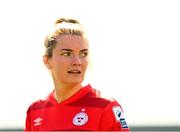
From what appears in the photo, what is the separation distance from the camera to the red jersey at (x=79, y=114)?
2.58 m

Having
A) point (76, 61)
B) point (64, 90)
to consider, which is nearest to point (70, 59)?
point (76, 61)

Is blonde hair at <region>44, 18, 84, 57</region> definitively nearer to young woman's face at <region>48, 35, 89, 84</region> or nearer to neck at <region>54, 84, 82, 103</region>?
young woman's face at <region>48, 35, 89, 84</region>

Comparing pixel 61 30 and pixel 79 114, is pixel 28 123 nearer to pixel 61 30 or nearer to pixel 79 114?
pixel 79 114

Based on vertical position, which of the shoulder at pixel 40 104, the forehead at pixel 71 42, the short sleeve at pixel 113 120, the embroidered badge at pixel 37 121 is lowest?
the short sleeve at pixel 113 120

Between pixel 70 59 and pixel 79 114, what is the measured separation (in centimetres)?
26

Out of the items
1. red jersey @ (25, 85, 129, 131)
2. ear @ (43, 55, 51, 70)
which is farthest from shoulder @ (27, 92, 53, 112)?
ear @ (43, 55, 51, 70)

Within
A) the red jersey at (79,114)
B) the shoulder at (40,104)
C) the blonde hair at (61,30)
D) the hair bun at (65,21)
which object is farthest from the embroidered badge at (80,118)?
the hair bun at (65,21)

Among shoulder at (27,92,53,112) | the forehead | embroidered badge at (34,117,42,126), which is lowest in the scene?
embroidered badge at (34,117,42,126)

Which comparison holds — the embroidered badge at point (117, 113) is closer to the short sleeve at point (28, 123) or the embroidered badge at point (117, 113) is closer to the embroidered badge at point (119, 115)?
the embroidered badge at point (119, 115)

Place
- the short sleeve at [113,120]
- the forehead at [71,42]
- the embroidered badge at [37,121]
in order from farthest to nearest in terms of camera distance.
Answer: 1. the embroidered badge at [37,121]
2. the forehead at [71,42]
3. the short sleeve at [113,120]

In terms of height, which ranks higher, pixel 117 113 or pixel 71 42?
pixel 71 42

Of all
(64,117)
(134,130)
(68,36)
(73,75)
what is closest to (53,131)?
(64,117)

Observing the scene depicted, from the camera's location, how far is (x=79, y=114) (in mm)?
2689

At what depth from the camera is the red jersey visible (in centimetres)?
258
